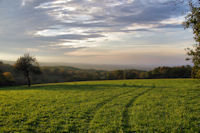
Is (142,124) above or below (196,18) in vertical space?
below

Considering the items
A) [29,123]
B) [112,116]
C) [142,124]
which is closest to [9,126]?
[29,123]

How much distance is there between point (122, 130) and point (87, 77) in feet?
208

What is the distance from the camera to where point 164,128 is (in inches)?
342

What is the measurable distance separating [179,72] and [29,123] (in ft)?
210

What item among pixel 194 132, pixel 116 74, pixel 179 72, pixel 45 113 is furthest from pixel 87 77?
pixel 194 132

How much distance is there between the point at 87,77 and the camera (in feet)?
234

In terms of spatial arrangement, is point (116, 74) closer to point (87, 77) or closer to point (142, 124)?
point (87, 77)

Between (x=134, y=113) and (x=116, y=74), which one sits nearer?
(x=134, y=113)

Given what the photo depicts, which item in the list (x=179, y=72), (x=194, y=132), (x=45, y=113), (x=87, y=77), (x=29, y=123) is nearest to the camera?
(x=194, y=132)

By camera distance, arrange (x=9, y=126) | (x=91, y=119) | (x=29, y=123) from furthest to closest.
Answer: (x=91, y=119) → (x=29, y=123) → (x=9, y=126)

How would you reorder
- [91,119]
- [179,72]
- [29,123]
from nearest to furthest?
[29,123]
[91,119]
[179,72]

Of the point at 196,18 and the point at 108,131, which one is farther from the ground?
the point at 196,18

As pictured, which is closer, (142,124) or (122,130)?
(122,130)

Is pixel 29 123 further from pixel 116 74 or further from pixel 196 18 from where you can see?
pixel 116 74
